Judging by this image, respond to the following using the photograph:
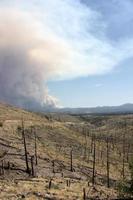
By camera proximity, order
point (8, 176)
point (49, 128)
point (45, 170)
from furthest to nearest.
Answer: point (49, 128) < point (45, 170) < point (8, 176)

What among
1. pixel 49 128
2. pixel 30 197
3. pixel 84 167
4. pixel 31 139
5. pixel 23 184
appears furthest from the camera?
pixel 49 128

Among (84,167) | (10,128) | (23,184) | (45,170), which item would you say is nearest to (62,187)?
(23,184)

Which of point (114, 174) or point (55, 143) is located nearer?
point (114, 174)

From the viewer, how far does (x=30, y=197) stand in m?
53.9

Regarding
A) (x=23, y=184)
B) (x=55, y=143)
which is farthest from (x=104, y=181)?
(x=55, y=143)

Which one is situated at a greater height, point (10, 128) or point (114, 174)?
point (10, 128)

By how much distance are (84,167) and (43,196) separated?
57.2 meters

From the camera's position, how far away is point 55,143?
490ft

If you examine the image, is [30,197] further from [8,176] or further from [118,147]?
[118,147]

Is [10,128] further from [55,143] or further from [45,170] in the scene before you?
[45,170]

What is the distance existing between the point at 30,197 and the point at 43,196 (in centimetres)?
278

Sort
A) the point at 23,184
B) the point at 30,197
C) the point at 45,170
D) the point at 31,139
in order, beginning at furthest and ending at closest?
the point at 31,139 → the point at 45,170 → the point at 23,184 → the point at 30,197

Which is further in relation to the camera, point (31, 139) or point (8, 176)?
point (31, 139)

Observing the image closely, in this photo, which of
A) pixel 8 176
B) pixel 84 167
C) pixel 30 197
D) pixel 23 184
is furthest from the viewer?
pixel 84 167
